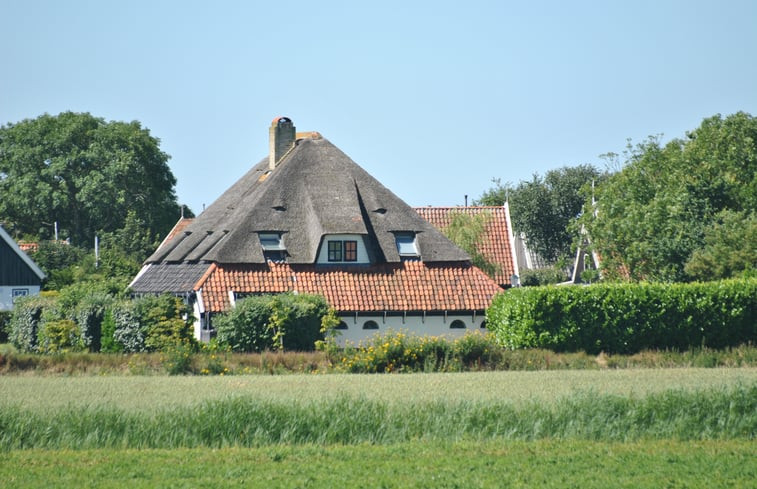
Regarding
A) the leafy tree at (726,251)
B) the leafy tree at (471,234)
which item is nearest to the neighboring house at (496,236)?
the leafy tree at (471,234)

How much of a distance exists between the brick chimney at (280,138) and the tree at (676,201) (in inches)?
580

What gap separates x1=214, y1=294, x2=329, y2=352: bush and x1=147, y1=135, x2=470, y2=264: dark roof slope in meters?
6.51

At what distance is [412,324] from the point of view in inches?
1722

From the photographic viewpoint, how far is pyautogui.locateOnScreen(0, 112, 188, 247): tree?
79.9m

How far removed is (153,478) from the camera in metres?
15.9

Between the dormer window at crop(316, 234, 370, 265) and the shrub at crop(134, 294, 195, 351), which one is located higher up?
the dormer window at crop(316, 234, 370, 265)

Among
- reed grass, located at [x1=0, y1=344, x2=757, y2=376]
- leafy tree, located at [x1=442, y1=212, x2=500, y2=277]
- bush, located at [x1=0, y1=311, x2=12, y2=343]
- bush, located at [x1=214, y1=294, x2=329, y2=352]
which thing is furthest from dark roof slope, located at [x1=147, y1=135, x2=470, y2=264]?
reed grass, located at [x1=0, y1=344, x2=757, y2=376]

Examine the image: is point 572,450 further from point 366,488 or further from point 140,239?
point 140,239

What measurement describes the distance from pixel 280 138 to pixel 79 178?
1264 inches

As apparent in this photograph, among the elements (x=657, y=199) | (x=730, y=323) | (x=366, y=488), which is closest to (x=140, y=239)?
(x=657, y=199)

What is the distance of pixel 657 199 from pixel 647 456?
33217mm

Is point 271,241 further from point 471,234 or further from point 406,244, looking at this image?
point 471,234

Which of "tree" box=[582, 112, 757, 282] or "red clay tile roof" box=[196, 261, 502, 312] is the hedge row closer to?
"red clay tile roof" box=[196, 261, 502, 312]

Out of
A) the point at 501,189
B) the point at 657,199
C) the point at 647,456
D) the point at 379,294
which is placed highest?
the point at 501,189
